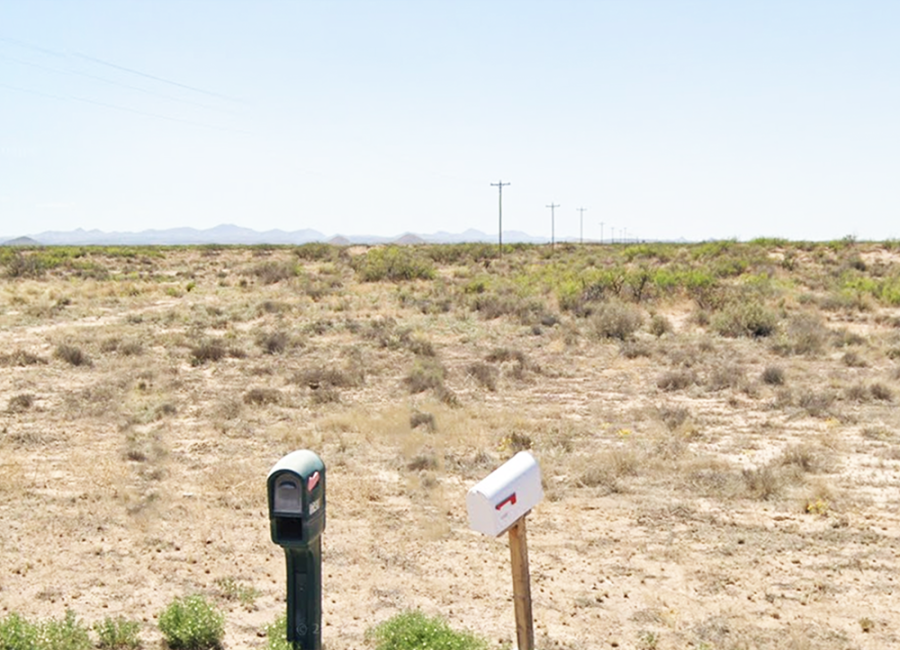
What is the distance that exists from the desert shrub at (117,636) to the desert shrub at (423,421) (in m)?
7.38

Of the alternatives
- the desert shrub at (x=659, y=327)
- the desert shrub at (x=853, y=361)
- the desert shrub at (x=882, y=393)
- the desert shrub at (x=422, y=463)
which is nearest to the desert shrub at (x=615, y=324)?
the desert shrub at (x=659, y=327)

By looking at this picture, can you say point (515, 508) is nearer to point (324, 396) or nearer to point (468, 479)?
point (468, 479)

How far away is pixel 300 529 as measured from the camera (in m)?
5.41

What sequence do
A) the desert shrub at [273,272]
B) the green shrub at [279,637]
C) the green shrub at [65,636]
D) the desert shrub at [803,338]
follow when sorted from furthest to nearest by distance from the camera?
the desert shrub at [273,272], the desert shrub at [803,338], the green shrub at [65,636], the green shrub at [279,637]

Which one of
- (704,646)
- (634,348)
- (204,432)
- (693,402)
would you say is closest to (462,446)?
(204,432)

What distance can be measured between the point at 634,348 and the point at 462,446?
931 centimetres

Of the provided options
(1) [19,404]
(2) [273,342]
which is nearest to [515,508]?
(1) [19,404]

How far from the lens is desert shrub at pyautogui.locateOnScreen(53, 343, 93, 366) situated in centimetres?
1964

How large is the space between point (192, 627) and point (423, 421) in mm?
7746

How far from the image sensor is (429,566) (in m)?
8.34

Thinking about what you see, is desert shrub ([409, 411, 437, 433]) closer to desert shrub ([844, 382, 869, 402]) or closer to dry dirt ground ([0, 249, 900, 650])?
dry dirt ground ([0, 249, 900, 650])

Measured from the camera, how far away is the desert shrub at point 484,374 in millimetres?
17281

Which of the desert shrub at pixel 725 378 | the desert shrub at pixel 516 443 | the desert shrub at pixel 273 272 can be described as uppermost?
the desert shrub at pixel 273 272

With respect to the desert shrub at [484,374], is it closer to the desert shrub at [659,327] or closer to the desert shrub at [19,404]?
the desert shrub at [659,327]
